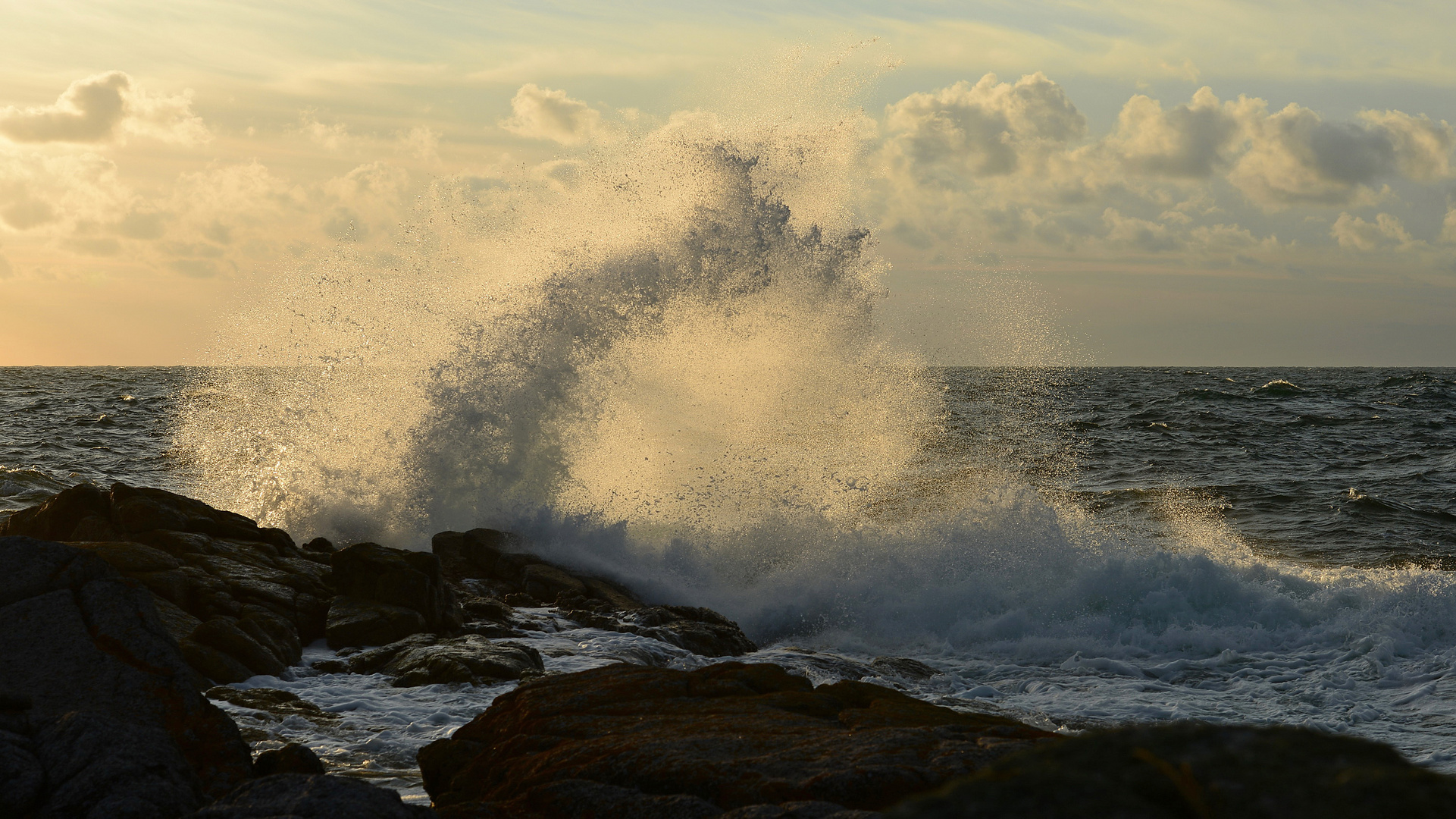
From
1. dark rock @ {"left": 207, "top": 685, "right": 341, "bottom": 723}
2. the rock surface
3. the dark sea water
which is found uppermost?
the rock surface

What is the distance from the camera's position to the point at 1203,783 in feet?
5.07

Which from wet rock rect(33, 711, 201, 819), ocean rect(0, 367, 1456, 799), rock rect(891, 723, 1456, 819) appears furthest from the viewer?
ocean rect(0, 367, 1456, 799)

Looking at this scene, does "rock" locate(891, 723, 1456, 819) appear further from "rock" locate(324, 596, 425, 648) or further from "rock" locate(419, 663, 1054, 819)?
"rock" locate(324, 596, 425, 648)

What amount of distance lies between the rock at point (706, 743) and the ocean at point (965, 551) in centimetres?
121

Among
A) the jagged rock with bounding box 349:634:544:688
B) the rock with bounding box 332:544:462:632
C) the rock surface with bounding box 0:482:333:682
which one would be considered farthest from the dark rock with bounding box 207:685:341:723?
the rock with bounding box 332:544:462:632

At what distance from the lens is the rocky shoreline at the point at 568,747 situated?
5.05 feet

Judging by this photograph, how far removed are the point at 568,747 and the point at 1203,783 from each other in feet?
11.5

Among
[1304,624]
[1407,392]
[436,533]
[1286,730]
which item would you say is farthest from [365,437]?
[1407,392]

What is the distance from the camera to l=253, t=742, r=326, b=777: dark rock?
4820 mm

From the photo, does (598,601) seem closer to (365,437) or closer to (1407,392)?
(365,437)

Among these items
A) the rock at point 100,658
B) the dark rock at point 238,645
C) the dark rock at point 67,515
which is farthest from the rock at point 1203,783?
the dark rock at point 67,515

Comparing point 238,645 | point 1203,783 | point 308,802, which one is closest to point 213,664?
point 238,645

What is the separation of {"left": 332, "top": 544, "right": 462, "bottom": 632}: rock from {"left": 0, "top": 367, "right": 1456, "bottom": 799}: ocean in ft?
3.12

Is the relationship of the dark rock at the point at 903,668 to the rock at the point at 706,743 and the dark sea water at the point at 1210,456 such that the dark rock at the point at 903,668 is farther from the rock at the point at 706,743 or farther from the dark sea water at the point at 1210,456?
the dark sea water at the point at 1210,456
